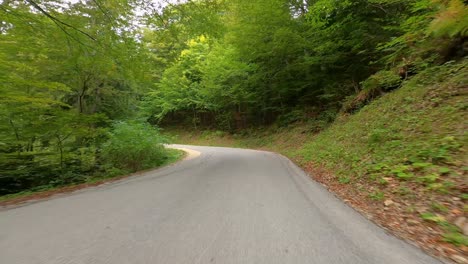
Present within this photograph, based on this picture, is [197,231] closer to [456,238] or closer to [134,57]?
[456,238]

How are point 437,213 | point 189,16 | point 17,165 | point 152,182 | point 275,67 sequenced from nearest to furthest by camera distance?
1. point 437,213
2. point 152,182
3. point 189,16
4. point 17,165
5. point 275,67

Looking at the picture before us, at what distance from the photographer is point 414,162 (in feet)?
17.1

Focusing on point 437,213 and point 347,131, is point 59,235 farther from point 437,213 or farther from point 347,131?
point 347,131

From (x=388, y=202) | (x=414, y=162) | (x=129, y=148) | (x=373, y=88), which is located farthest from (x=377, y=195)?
(x=373, y=88)

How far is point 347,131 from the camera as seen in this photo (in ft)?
35.1

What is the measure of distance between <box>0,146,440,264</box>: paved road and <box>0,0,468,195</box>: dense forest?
3787 millimetres

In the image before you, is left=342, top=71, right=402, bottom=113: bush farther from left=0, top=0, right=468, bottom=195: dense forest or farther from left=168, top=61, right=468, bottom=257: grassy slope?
left=168, top=61, right=468, bottom=257: grassy slope

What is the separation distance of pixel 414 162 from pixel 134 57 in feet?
25.5

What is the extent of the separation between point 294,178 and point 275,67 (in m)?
13.0

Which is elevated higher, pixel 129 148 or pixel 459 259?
pixel 129 148

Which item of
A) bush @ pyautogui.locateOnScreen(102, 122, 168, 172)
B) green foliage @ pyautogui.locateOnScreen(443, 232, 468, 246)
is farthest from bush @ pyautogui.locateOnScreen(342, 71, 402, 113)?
bush @ pyautogui.locateOnScreen(102, 122, 168, 172)

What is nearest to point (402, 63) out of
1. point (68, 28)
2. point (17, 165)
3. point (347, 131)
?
point (347, 131)

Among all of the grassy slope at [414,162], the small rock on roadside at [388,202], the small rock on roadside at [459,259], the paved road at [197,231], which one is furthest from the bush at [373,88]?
the small rock on roadside at [459,259]

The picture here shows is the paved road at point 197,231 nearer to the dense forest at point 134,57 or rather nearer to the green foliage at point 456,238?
the green foliage at point 456,238
